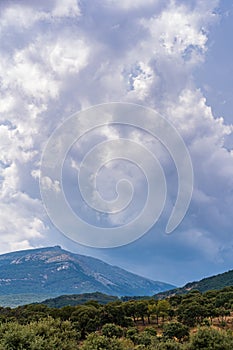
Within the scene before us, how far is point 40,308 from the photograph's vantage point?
3962 inches

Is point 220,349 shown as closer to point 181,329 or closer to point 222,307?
point 181,329

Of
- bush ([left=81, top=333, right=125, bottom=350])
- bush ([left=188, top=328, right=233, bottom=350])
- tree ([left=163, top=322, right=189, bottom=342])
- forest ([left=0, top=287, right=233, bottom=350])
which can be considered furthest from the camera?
tree ([left=163, top=322, right=189, bottom=342])

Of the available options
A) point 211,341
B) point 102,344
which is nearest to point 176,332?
point 102,344

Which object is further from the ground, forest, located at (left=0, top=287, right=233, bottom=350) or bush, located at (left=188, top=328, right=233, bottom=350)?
forest, located at (left=0, top=287, right=233, bottom=350)

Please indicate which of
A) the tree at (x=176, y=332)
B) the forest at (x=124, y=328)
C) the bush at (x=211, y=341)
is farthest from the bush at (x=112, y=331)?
the bush at (x=211, y=341)

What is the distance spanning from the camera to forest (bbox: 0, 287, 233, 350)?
42500 mm

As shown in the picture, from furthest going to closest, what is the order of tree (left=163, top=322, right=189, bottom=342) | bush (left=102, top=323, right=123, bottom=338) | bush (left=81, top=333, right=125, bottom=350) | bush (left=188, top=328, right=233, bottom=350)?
bush (left=102, top=323, right=123, bottom=338) → tree (left=163, top=322, right=189, bottom=342) → bush (left=81, top=333, right=125, bottom=350) → bush (left=188, top=328, right=233, bottom=350)

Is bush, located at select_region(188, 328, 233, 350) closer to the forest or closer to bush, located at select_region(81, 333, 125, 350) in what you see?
the forest

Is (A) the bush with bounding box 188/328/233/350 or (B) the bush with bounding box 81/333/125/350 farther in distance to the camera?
(B) the bush with bounding box 81/333/125/350

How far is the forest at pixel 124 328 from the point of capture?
4250 cm

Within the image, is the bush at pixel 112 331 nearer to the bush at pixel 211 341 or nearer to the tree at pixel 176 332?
the tree at pixel 176 332

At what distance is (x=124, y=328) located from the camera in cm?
8069

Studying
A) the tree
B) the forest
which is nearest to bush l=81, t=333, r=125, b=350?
the forest

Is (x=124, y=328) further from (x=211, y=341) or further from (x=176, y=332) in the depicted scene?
(x=211, y=341)
